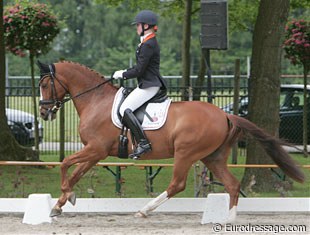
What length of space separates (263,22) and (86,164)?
4767mm

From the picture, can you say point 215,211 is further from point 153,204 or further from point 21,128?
point 21,128

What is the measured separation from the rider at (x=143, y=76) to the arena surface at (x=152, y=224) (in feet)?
3.15

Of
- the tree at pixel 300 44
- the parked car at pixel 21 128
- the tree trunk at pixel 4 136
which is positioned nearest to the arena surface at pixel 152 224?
the tree trunk at pixel 4 136

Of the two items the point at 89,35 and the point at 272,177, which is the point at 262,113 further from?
the point at 89,35

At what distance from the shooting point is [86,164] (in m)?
11.1

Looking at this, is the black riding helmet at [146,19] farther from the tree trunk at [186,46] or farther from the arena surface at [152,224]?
the tree trunk at [186,46]

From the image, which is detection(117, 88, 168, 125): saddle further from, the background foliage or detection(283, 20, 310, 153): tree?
the background foliage

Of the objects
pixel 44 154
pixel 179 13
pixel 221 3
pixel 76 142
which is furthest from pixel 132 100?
pixel 179 13

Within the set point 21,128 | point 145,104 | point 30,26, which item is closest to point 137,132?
point 145,104

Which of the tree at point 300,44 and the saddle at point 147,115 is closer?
the saddle at point 147,115

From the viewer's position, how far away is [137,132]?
→ 35.8 feet

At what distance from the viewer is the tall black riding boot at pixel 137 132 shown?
10922 millimetres

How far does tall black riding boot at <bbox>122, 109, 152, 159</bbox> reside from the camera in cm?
1092

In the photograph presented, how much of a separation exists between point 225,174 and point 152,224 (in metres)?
1.16
